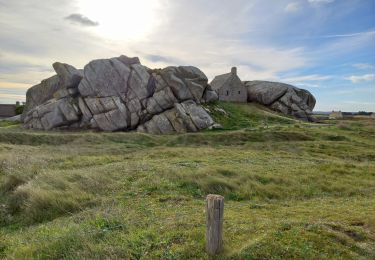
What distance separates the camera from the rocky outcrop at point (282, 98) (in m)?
65.7

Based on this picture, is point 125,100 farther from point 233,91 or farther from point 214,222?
point 214,222

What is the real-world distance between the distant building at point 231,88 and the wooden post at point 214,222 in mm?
58168

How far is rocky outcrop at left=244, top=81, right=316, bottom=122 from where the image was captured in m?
65.7

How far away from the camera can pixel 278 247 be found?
272 inches

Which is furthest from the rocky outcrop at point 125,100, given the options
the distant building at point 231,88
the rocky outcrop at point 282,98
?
the rocky outcrop at point 282,98

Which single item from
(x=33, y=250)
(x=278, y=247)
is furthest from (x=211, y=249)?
(x=33, y=250)

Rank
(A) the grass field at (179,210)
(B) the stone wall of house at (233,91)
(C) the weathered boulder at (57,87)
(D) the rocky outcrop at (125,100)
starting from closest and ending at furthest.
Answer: (A) the grass field at (179,210) < (D) the rocky outcrop at (125,100) < (C) the weathered boulder at (57,87) < (B) the stone wall of house at (233,91)

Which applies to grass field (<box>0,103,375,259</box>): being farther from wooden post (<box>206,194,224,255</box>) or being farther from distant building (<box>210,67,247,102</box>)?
distant building (<box>210,67,247,102</box>)

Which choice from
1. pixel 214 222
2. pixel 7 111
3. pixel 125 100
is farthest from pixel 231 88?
pixel 214 222

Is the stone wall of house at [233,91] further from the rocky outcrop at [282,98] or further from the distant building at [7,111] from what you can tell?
the distant building at [7,111]

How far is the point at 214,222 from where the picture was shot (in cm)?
660

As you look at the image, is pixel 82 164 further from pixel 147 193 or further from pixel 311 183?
pixel 311 183

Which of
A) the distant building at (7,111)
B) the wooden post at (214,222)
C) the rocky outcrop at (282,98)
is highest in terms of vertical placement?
the rocky outcrop at (282,98)

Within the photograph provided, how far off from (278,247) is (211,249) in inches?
60.7
